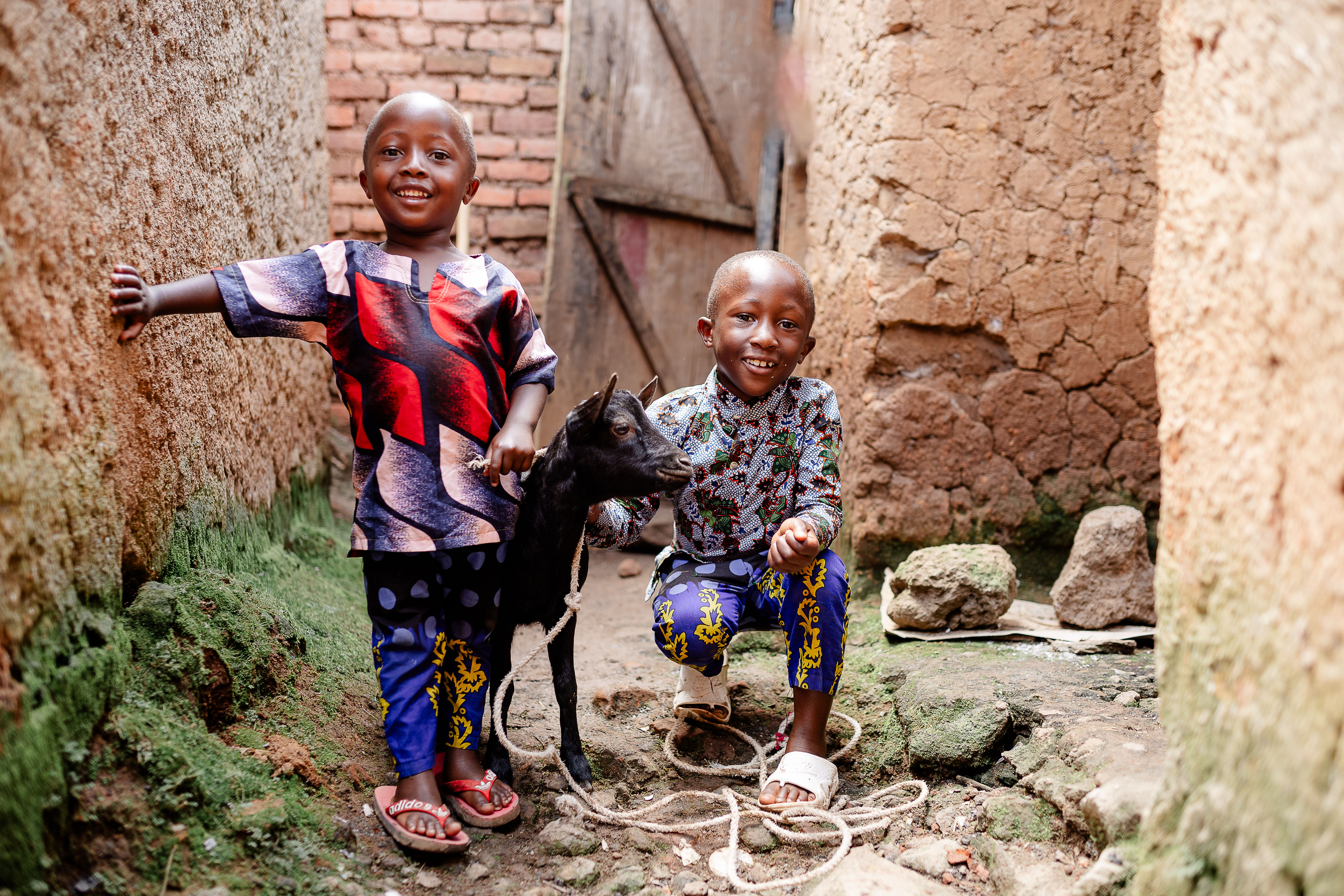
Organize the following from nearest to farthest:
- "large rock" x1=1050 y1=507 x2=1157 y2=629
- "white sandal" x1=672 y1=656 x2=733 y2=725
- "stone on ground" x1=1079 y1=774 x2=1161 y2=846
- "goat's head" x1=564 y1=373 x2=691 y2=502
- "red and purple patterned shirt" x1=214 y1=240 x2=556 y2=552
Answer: "stone on ground" x1=1079 y1=774 x2=1161 y2=846 → "red and purple patterned shirt" x1=214 y1=240 x2=556 y2=552 → "goat's head" x1=564 y1=373 x2=691 y2=502 → "white sandal" x1=672 y1=656 x2=733 y2=725 → "large rock" x1=1050 y1=507 x2=1157 y2=629

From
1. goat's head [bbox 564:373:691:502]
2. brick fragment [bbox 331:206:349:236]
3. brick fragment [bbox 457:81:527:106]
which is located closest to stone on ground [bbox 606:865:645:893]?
goat's head [bbox 564:373:691:502]

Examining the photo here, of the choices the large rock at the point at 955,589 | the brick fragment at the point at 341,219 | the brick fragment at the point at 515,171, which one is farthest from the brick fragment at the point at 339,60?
the large rock at the point at 955,589

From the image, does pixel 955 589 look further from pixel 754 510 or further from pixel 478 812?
pixel 478 812

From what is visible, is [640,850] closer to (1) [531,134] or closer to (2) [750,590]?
(2) [750,590]

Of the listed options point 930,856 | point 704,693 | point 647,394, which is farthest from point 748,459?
point 930,856

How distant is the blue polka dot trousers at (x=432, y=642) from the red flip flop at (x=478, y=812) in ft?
0.26

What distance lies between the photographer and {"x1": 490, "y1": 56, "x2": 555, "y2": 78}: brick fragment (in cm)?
537

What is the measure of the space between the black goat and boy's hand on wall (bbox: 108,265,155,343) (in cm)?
87

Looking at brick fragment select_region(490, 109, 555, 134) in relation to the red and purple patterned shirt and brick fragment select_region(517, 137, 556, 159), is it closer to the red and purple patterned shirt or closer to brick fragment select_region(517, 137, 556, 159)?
brick fragment select_region(517, 137, 556, 159)

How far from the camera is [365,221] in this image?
5.39m

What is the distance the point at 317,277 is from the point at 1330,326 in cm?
178

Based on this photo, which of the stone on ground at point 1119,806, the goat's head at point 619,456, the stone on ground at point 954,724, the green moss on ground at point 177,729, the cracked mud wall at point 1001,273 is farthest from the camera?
the cracked mud wall at point 1001,273

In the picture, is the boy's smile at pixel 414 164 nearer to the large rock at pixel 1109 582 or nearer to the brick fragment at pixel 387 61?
the large rock at pixel 1109 582

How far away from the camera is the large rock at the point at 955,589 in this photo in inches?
113
